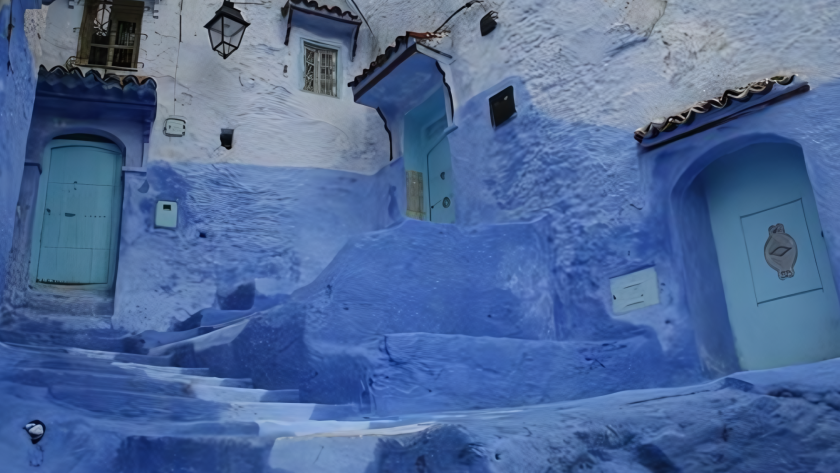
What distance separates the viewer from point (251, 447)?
370cm

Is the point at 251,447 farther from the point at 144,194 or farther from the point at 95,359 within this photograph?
the point at 144,194

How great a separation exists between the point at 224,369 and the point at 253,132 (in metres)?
4.52

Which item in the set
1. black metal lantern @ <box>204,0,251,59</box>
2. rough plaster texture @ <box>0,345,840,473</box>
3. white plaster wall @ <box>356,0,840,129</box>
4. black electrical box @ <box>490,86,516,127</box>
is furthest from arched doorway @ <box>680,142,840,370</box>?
black metal lantern @ <box>204,0,251,59</box>

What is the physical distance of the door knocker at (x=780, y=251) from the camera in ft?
21.3

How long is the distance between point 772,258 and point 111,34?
28.9ft

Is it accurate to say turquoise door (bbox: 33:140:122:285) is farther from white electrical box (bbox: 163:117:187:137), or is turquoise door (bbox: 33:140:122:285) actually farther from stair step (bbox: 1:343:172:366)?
stair step (bbox: 1:343:172:366)

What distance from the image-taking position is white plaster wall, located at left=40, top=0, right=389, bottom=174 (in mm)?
9914

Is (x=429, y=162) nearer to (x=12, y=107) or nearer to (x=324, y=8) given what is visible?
(x=324, y=8)

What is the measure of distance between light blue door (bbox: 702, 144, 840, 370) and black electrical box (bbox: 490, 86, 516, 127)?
7.59 feet

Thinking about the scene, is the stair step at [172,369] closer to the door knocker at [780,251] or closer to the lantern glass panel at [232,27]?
the lantern glass panel at [232,27]

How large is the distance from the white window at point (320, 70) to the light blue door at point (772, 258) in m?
6.00

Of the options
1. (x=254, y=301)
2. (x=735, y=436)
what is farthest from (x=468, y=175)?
(x=735, y=436)

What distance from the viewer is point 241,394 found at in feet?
17.9

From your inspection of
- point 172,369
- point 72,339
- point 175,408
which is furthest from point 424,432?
point 72,339
